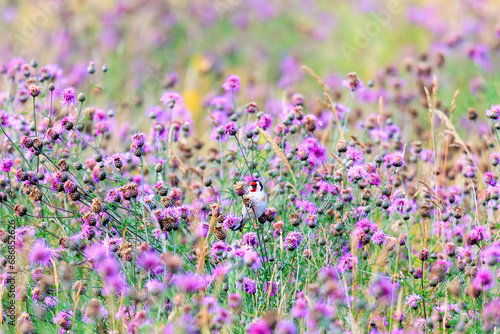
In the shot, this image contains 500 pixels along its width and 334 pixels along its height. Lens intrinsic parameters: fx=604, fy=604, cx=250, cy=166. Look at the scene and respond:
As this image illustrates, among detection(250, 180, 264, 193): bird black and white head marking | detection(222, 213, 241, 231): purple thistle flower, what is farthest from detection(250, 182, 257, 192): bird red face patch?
detection(222, 213, 241, 231): purple thistle flower

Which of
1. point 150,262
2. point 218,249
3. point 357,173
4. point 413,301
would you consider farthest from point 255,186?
point 413,301

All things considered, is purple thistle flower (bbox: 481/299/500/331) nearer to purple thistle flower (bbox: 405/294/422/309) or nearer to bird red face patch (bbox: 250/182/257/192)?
purple thistle flower (bbox: 405/294/422/309)

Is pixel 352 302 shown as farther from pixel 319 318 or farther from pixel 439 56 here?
pixel 439 56

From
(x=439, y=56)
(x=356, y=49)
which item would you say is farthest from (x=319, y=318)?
(x=356, y=49)

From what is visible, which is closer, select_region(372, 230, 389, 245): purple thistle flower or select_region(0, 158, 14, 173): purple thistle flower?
select_region(372, 230, 389, 245): purple thistle flower

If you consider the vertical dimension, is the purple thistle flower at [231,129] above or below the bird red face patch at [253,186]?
above

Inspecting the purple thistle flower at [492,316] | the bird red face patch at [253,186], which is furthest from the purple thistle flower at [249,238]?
the purple thistle flower at [492,316]

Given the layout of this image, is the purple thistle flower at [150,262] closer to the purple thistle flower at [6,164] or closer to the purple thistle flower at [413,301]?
the purple thistle flower at [6,164]

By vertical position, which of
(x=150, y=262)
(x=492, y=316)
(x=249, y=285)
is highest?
(x=150, y=262)

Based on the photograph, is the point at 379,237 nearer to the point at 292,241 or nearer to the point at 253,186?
the point at 292,241

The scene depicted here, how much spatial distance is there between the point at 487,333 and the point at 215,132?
1.42 metres

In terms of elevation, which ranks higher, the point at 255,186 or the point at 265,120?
the point at 265,120


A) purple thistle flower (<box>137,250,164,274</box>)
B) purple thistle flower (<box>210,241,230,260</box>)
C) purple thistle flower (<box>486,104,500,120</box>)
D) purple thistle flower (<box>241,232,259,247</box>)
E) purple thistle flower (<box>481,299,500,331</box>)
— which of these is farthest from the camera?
purple thistle flower (<box>486,104,500,120</box>)

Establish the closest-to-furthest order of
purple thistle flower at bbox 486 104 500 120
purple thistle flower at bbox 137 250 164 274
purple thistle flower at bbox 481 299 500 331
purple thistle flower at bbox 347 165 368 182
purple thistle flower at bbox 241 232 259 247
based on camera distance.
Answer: purple thistle flower at bbox 481 299 500 331 → purple thistle flower at bbox 137 250 164 274 → purple thistle flower at bbox 241 232 259 247 → purple thistle flower at bbox 347 165 368 182 → purple thistle flower at bbox 486 104 500 120
